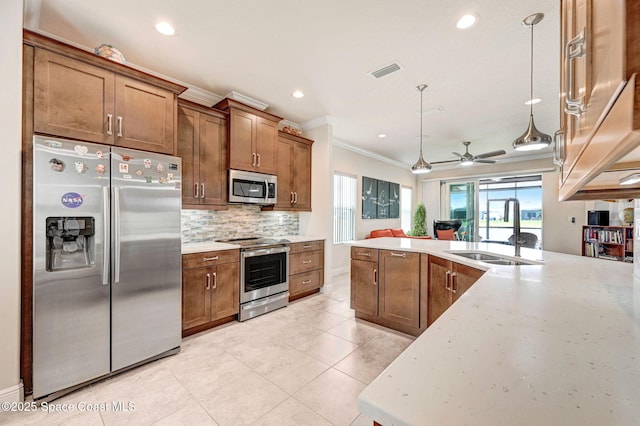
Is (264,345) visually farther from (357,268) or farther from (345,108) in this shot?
(345,108)

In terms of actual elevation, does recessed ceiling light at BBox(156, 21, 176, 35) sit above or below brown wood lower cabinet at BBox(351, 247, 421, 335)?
above

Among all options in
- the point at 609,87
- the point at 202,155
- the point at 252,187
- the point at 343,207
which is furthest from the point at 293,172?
the point at 609,87

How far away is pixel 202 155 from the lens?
3.09 metres

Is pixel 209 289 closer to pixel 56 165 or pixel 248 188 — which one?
pixel 248 188

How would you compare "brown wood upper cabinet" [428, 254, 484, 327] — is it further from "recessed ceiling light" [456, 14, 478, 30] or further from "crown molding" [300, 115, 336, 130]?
"crown molding" [300, 115, 336, 130]

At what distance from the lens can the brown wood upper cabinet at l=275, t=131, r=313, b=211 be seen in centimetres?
399

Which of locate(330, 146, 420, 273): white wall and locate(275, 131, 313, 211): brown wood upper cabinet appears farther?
locate(330, 146, 420, 273): white wall

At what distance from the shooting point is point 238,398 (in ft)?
6.04

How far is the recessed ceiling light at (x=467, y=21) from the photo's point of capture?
6.69ft

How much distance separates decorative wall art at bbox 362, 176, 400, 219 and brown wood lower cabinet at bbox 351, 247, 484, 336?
307cm

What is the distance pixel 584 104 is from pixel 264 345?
2.77 meters

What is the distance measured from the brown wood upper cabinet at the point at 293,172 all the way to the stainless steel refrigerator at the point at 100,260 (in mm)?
1771

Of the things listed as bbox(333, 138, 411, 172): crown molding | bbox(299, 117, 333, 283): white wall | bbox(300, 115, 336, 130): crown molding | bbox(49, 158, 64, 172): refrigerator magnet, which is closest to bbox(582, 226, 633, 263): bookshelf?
bbox(333, 138, 411, 172): crown molding

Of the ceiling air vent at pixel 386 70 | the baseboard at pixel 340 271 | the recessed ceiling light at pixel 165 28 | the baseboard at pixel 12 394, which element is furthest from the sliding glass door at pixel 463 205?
the baseboard at pixel 12 394
